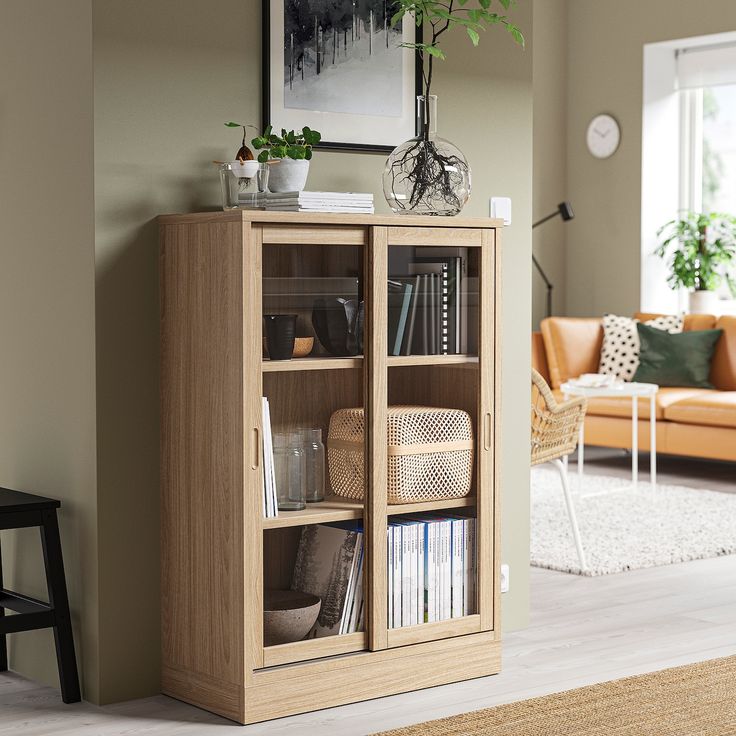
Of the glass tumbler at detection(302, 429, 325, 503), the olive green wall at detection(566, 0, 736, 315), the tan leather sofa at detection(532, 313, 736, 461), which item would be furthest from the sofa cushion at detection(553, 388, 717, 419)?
the glass tumbler at detection(302, 429, 325, 503)

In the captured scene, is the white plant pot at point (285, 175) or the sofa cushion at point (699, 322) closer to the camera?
the white plant pot at point (285, 175)

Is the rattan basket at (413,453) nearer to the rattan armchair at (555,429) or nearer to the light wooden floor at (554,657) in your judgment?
the light wooden floor at (554,657)

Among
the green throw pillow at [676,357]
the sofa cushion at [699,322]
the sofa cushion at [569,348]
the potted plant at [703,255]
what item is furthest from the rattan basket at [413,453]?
the potted plant at [703,255]

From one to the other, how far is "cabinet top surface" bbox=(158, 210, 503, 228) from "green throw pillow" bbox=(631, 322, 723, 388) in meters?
4.53

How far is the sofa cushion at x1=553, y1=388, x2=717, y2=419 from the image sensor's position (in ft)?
24.7

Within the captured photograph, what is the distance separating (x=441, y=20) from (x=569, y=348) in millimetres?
4500

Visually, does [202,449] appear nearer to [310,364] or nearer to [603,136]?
[310,364]

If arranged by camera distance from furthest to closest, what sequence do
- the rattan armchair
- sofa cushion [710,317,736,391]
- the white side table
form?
sofa cushion [710,317,736,391], the white side table, the rattan armchair

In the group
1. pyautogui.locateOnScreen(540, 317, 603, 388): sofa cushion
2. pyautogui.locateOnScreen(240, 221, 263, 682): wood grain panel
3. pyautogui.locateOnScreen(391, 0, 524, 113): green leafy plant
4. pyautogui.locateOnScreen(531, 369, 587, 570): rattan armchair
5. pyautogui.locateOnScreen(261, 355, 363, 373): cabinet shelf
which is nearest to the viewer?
pyautogui.locateOnScreen(240, 221, 263, 682): wood grain panel

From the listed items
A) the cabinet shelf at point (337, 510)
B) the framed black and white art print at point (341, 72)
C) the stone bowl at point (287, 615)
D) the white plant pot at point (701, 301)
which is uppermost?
the framed black and white art print at point (341, 72)

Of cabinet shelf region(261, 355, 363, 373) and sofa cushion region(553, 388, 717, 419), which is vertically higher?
cabinet shelf region(261, 355, 363, 373)

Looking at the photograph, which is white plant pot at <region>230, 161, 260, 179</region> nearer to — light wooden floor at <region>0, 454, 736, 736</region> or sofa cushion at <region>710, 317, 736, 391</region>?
light wooden floor at <region>0, 454, 736, 736</region>

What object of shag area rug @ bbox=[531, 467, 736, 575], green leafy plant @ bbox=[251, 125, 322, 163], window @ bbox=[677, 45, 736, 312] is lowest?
shag area rug @ bbox=[531, 467, 736, 575]

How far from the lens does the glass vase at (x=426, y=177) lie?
365cm
